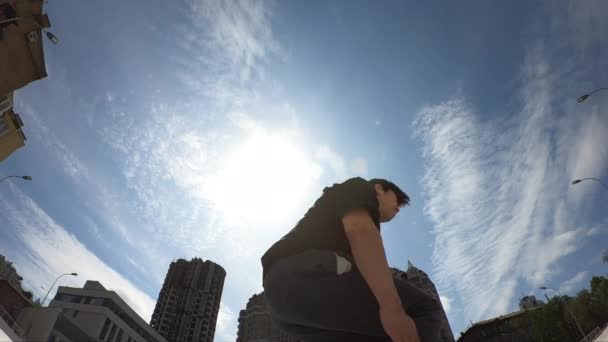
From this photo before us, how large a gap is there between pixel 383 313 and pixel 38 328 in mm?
50953

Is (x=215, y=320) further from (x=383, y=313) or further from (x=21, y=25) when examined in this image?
(x=383, y=313)

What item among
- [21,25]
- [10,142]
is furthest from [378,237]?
[10,142]

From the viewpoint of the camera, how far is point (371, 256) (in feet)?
5.94

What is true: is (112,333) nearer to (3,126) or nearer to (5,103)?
(3,126)

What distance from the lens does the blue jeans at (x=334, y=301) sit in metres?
1.98

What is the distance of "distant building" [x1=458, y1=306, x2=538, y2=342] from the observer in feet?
174

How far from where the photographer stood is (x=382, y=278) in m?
1.74

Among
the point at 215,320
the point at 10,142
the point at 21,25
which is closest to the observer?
the point at 21,25

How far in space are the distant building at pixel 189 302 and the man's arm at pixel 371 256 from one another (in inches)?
4881

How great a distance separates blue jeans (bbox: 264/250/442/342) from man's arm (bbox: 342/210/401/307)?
0.23 meters

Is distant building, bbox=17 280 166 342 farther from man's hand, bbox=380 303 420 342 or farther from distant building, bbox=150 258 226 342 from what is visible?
distant building, bbox=150 258 226 342

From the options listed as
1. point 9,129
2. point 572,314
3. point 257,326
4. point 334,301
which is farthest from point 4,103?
point 257,326

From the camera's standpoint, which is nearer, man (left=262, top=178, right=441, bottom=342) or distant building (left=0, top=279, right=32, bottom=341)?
man (left=262, top=178, right=441, bottom=342)

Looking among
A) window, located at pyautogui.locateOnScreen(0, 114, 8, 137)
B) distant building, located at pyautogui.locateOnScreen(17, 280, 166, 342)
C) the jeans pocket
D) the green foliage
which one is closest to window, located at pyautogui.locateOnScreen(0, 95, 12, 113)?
window, located at pyautogui.locateOnScreen(0, 114, 8, 137)
